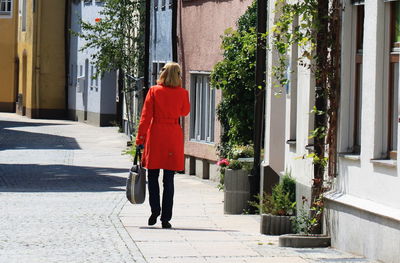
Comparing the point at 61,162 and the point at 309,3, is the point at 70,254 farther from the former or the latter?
the point at 61,162

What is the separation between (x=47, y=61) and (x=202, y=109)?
2983cm

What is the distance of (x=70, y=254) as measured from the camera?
10.7 meters

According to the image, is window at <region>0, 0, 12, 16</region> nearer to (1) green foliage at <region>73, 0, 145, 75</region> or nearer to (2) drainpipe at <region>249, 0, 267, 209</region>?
(1) green foliage at <region>73, 0, 145, 75</region>

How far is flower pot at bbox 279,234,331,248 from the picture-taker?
38.1 feet

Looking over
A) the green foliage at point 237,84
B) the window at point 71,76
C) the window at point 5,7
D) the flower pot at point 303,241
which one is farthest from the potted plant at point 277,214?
the window at point 5,7

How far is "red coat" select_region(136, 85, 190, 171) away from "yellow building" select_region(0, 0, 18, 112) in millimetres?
48162

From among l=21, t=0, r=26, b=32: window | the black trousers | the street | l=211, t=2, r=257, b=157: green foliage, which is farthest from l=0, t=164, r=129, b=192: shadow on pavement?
l=21, t=0, r=26, b=32: window

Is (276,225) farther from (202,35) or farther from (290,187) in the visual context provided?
(202,35)

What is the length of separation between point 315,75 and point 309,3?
2.49 ft

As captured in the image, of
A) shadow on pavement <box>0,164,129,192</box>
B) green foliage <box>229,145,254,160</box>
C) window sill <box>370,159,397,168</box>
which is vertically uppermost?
window sill <box>370,159,397,168</box>

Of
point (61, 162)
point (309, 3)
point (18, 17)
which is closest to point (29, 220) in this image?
point (309, 3)

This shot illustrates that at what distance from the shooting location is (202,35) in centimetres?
2545

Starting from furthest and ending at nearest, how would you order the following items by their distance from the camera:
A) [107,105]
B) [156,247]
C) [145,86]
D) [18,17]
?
[18,17] < [107,105] < [145,86] < [156,247]

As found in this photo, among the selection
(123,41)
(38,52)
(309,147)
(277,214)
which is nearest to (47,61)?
(38,52)
